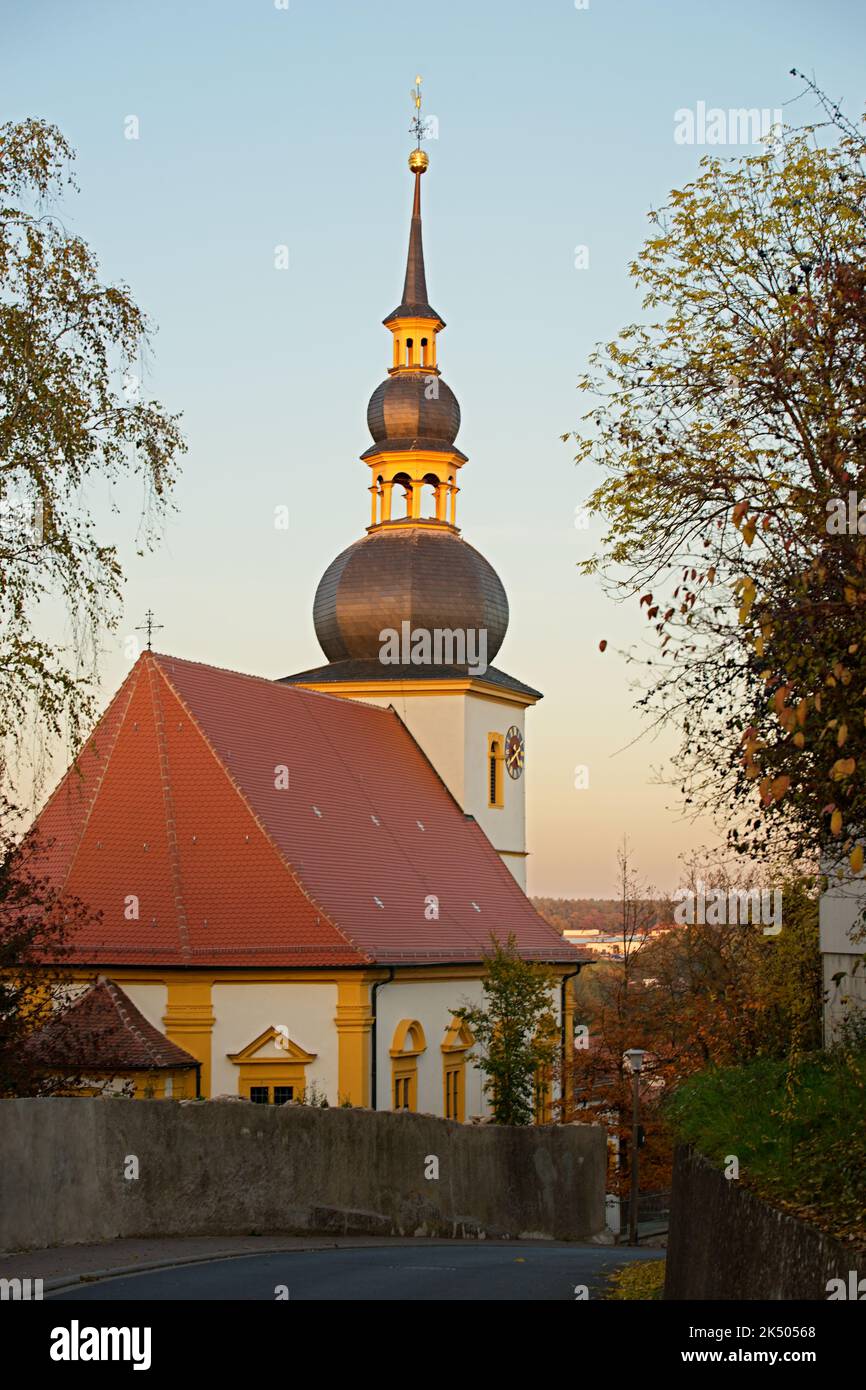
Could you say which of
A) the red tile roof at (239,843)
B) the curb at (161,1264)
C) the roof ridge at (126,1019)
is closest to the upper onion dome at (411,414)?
the red tile roof at (239,843)

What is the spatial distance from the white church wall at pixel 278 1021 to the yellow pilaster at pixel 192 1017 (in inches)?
7.1

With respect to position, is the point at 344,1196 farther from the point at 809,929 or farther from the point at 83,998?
the point at 83,998

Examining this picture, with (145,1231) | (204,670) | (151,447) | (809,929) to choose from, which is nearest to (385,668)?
(204,670)

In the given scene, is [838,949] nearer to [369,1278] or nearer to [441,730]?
[369,1278]

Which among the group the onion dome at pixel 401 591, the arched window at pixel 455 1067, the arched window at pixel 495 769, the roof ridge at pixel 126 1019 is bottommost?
the arched window at pixel 455 1067

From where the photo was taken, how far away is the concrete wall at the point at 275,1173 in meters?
15.8

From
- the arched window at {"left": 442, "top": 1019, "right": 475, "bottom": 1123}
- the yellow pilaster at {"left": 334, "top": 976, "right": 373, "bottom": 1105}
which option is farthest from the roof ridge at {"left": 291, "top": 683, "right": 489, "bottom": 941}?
the yellow pilaster at {"left": 334, "top": 976, "right": 373, "bottom": 1105}

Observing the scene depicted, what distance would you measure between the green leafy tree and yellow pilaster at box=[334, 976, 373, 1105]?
1.98m

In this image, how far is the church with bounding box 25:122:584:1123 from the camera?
29312 millimetres

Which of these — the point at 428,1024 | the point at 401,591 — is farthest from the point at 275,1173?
the point at 401,591

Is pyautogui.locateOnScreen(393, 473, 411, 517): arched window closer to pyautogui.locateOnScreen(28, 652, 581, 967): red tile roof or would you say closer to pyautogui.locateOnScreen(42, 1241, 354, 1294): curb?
pyautogui.locateOnScreen(28, 652, 581, 967): red tile roof

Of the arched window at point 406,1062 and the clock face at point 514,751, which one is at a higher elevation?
the clock face at point 514,751

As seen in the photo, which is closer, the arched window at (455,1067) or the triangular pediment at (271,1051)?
the triangular pediment at (271,1051)

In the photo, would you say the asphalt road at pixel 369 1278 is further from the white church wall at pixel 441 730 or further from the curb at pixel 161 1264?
the white church wall at pixel 441 730
